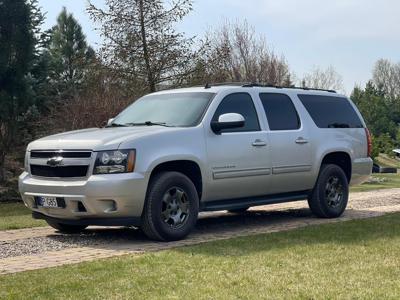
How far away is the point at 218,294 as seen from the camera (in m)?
4.95

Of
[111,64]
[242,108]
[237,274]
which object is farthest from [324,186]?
[111,64]

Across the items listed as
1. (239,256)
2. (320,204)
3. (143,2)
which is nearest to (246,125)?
(320,204)

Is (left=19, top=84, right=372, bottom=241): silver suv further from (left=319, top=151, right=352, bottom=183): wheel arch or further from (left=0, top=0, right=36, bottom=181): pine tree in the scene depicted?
(left=0, top=0, right=36, bottom=181): pine tree

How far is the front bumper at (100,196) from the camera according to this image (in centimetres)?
719

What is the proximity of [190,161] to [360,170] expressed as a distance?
3.92 m

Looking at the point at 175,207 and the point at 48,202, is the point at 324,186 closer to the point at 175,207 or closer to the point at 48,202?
the point at 175,207

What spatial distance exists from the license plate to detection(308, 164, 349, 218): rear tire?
13.7 ft

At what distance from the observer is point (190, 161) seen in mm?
7895

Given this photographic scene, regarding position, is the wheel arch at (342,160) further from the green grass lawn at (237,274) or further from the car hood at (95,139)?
the car hood at (95,139)

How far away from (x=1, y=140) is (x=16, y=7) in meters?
3.62

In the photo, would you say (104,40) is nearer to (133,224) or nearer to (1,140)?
(1,140)

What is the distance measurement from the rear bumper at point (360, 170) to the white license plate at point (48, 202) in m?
5.19

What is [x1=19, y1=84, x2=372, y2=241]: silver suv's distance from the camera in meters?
7.32

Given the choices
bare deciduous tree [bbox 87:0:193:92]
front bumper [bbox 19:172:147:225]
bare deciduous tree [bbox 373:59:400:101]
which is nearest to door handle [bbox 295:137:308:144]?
front bumper [bbox 19:172:147:225]
